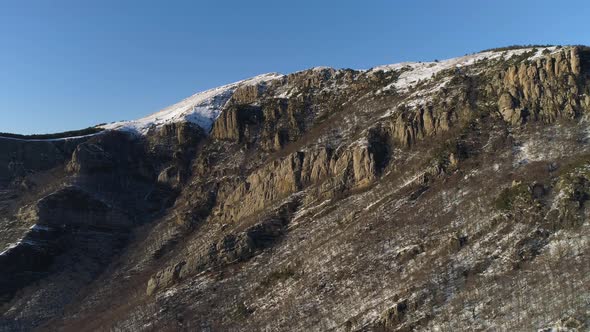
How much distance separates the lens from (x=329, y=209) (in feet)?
242

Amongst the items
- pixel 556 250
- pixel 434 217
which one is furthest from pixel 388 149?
pixel 556 250

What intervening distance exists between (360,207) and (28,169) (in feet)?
232

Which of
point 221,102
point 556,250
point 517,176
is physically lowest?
point 556,250

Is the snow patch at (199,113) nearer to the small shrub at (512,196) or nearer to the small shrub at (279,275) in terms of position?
the small shrub at (279,275)

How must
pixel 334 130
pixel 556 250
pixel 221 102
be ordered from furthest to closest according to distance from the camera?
pixel 221 102
pixel 334 130
pixel 556 250

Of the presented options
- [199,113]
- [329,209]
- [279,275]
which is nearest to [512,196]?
[329,209]

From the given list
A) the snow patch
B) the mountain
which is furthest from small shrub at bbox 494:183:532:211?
the snow patch

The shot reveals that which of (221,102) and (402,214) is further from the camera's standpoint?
(221,102)

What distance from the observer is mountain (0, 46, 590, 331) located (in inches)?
2003

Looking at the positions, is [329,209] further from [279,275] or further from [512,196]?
[512,196]

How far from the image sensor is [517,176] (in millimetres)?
62062

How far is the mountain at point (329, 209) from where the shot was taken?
2003 inches

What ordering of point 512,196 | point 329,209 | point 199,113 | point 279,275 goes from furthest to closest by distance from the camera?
point 199,113
point 329,209
point 279,275
point 512,196

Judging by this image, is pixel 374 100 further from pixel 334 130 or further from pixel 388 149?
pixel 388 149
